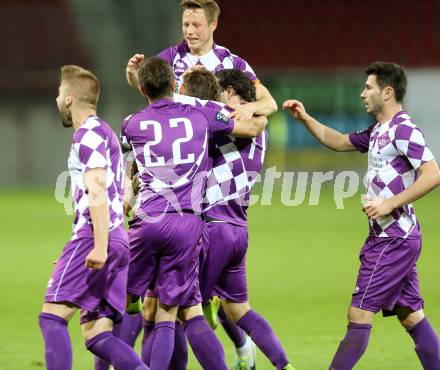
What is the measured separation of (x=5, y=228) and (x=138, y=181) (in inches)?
344

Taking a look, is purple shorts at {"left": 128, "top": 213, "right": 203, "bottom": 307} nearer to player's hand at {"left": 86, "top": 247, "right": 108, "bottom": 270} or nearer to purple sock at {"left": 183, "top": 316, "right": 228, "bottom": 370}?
purple sock at {"left": 183, "top": 316, "right": 228, "bottom": 370}

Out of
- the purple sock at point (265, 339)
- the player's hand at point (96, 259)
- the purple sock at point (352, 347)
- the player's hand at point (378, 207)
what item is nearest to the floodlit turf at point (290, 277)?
the purple sock at point (265, 339)

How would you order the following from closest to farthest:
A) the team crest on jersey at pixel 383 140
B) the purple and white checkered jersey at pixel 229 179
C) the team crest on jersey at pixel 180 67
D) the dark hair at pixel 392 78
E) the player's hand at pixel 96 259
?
the player's hand at pixel 96 259, the team crest on jersey at pixel 383 140, the dark hair at pixel 392 78, the purple and white checkered jersey at pixel 229 179, the team crest on jersey at pixel 180 67

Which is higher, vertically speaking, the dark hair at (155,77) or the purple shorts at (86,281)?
the dark hair at (155,77)

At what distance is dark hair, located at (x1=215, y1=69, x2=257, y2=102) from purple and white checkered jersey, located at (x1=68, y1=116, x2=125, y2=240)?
4.03 ft

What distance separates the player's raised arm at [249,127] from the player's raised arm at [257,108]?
0.13 feet

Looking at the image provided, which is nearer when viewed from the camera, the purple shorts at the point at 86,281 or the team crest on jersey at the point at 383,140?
the purple shorts at the point at 86,281

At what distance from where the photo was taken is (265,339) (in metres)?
5.73

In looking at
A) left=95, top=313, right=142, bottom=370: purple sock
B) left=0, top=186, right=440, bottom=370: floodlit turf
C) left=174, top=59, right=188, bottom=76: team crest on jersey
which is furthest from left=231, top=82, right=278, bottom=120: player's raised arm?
left=0, top=186, right=440, bottom=370: floodlit turf

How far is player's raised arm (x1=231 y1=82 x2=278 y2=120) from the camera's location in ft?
18.5

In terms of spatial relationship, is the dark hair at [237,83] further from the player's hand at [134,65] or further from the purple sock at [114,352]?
the purple sock at [114,352]

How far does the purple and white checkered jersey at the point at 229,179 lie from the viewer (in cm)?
578

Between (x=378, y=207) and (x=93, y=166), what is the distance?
68.5 inches

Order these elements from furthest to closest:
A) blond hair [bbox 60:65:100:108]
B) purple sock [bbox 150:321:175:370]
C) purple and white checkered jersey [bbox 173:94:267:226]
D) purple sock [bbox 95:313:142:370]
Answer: purple sock [bbox 95:313:142:370]
purple and white checkered jersey [bbox 173:94:267:226]
purple sock [bbox 150:321:175:370]
blond hair [bbox 60:65:100:108]
